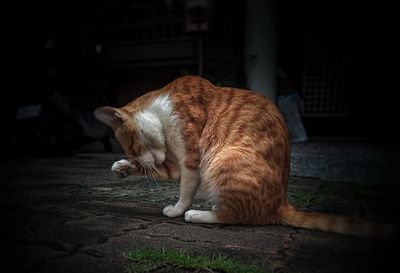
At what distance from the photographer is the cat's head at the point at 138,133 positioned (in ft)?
7.57

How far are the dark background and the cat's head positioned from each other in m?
3.81

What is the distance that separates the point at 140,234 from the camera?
184 cm

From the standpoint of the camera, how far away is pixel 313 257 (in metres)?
1.54

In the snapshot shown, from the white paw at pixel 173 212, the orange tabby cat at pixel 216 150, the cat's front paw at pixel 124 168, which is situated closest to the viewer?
the orange tabby cat at pixel 216 150

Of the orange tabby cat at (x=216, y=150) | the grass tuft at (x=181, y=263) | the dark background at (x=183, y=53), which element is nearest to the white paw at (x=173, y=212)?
the orange tabby cat at (x=216, y=150)

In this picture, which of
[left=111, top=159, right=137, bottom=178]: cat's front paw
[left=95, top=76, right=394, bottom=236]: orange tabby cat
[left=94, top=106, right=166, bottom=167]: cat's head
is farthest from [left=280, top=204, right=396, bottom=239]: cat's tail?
[left=111, top=159, right=137, bottom=178]: cat's front paw

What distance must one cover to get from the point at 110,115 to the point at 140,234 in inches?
30.8

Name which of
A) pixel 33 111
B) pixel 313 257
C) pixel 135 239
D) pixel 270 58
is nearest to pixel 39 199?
pixel 135 239

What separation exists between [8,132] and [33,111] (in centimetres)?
47

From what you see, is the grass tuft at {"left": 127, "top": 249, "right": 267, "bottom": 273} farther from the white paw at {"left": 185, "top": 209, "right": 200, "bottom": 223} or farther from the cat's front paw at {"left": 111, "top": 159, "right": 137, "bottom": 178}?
the cat's front paw at {"left": 111, "top": 159, "right": 137, "bottom": 178}

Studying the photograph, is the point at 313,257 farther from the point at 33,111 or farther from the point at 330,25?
the point at 330,25

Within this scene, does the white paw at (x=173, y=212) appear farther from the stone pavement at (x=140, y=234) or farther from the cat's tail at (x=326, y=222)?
the cat's tail at (x=326, y=222)

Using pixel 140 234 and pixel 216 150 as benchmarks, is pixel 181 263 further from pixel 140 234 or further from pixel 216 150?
pixel 216 150

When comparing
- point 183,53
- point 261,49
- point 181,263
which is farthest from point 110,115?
point 183,53
